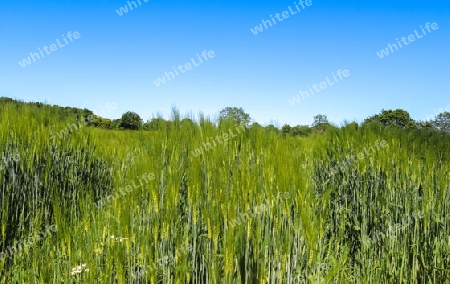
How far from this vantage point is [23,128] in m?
3.60

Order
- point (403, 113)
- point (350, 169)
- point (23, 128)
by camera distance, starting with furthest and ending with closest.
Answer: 1. point (403, 113)
2. point (350, 169)
3. point (23, 128)

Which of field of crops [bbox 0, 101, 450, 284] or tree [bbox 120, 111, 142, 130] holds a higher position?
tree [bbox 120, 111, 142, 130]

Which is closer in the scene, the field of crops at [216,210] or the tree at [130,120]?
the field of crops at [216,210]

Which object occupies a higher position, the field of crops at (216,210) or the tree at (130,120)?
the tree at (130,120)

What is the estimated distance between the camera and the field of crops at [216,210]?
5.76 ft

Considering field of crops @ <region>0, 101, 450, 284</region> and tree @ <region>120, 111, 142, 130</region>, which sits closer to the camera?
field of crops @ <region>0, 101, 450, 284</region>

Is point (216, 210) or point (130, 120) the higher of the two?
point (130, 120)

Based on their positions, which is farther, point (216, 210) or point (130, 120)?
point (130, 120)

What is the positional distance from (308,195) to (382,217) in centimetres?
190

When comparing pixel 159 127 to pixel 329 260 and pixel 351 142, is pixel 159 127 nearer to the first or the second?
pixel 329 260

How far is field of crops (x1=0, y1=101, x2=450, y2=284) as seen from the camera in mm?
1757

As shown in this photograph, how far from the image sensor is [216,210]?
1.77m

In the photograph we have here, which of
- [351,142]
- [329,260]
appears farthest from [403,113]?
[329,260]

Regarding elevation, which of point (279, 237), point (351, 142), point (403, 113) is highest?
point (403, 113)
